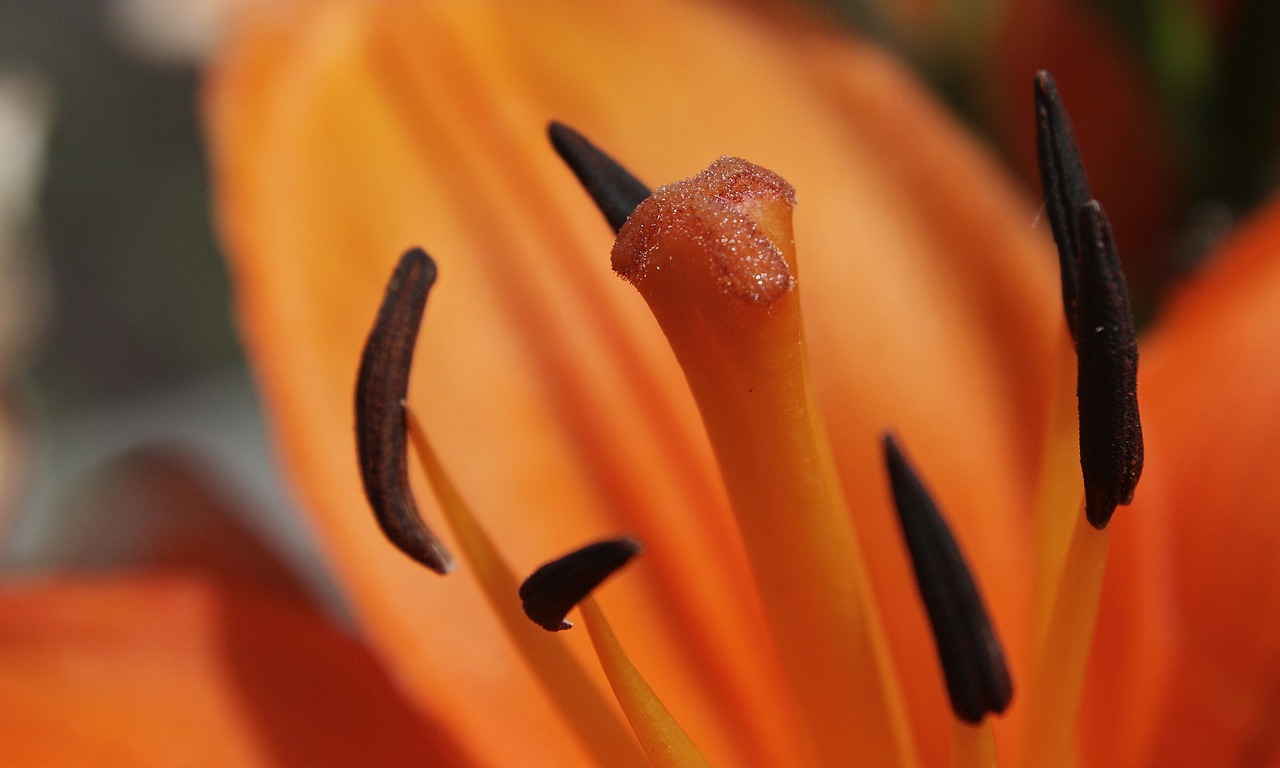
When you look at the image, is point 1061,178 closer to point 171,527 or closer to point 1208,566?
point 1208,566

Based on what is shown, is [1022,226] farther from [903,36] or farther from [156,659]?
[156,659]

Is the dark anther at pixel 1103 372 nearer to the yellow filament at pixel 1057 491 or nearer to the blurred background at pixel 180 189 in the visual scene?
the yellow filament at pixel 1057 491

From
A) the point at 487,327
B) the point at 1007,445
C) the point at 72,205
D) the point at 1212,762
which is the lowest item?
the point at 1212,762

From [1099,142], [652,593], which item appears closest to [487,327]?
[652,593]

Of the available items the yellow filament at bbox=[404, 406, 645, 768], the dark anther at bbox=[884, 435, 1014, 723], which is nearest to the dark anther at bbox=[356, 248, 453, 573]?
the yellow filament at bbox=[404, 406, 645, 768]

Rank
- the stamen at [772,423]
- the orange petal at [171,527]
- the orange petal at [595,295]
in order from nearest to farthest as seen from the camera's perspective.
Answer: the stamen at [772,423], the orange petal at [595,295], the orange petal at [171,527]

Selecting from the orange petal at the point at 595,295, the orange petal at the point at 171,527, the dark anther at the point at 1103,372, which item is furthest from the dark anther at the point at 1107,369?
the orange petal at the point at 171,527
